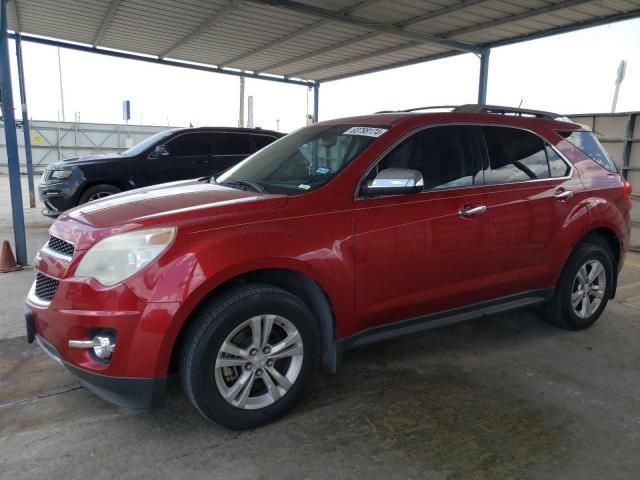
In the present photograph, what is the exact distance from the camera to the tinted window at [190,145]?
343 inches

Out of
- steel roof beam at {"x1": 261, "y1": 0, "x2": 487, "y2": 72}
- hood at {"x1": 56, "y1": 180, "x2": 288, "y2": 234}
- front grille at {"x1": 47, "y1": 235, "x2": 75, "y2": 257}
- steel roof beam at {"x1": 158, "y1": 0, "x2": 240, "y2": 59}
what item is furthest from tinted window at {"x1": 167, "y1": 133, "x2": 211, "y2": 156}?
front grille at {"x1": 47, "y1": 235, "x2": 75, "y2": 257}

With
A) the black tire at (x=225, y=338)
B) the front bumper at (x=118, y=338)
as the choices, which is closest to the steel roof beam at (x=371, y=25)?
the black tire at (x=225, y=338)

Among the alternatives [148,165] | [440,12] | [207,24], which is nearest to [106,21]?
[207,24]

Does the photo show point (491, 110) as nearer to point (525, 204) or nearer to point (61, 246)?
point (525, 204)

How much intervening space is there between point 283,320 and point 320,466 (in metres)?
0.75

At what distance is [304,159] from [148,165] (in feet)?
18.5

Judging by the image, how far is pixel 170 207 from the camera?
2850mm

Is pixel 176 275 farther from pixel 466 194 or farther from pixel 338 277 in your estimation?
pixel 466 194

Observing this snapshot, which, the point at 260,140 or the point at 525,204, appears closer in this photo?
the point at 525,204

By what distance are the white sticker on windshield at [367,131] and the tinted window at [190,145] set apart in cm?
582

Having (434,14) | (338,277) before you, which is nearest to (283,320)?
(338,277)

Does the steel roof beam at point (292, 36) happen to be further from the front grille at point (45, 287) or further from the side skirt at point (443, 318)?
the front grille at point (45, 287)

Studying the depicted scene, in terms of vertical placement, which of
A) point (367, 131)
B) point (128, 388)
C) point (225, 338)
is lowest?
point (128, 388)

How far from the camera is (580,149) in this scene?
4.26 m
